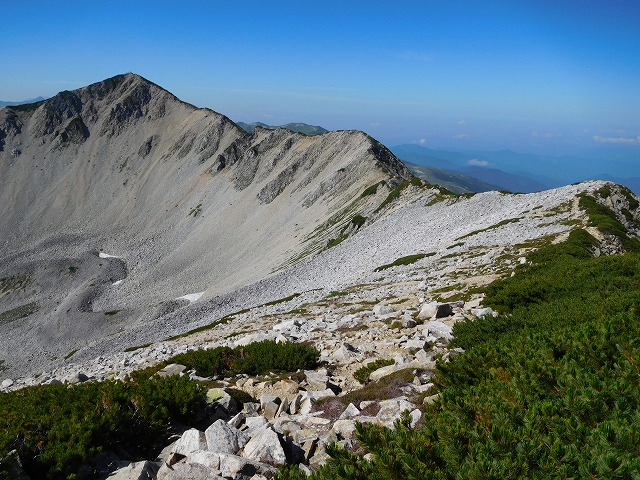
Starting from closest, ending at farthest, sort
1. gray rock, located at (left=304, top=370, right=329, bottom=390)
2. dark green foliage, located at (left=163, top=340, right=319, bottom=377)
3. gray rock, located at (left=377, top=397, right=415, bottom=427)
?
gray rock, located at (left=377, top=397, right=415, bottom=427) → gray rock, located at (left=304, top=370, right=329, bottom=390) → dark green foliage, located at (left=163, top=340, right=319, bottom=377)

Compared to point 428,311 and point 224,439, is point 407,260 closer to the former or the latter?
point 428,311

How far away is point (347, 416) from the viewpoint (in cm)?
981

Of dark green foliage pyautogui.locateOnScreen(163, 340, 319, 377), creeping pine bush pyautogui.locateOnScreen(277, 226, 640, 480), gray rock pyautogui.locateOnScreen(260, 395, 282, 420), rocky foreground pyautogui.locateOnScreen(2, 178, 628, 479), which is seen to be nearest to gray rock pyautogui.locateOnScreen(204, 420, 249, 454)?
rocky foreground pyautogui.locateOnScreen(2, 178, 628, 479)

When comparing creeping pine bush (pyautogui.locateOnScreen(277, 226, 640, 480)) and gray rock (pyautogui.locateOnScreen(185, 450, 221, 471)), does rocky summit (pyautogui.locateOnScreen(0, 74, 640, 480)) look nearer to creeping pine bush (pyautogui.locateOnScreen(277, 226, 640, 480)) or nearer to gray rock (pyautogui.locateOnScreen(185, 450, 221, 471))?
gray rock (pyautogui.locateOnScreen(185, 450, 221, 471))

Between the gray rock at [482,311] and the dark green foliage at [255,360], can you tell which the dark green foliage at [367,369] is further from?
the gray rock at [482,311]

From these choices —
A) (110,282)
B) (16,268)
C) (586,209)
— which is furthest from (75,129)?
(586,209)

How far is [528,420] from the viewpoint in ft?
19.9

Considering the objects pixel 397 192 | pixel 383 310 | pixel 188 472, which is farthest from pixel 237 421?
pixel 397 192

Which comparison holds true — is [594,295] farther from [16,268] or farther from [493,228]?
[16,268]

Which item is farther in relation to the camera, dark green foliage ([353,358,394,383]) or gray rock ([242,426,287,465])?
dark green foliage ([353,358,394,383])

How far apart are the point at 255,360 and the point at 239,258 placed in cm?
8239

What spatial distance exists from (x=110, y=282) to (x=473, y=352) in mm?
108993

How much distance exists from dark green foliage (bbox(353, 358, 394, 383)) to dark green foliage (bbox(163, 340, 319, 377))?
97.1 inches

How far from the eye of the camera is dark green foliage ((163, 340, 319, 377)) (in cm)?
1529
